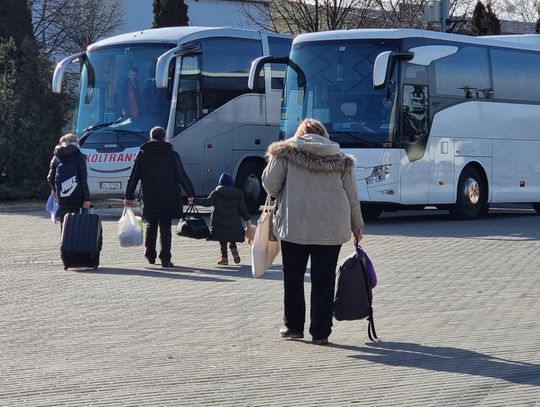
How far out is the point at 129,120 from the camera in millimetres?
23578

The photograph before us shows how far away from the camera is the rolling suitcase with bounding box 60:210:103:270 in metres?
15.2

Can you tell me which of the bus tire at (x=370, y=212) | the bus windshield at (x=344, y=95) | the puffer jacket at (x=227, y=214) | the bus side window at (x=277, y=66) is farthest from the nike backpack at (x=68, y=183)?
the bus side window at (x=277, y=66)

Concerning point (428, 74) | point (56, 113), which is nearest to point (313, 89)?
point (428, 74)

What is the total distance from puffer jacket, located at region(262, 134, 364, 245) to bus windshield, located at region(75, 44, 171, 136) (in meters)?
13.9

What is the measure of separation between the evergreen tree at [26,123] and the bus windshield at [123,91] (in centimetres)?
555

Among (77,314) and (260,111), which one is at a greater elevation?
(260,111)

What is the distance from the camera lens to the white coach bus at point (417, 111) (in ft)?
70.6

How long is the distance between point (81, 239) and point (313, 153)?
6.30m

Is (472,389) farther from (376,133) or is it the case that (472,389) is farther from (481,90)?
(481,90)

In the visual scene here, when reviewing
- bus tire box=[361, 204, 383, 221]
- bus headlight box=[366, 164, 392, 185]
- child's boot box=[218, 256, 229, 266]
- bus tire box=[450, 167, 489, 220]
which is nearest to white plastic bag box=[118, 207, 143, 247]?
child's boot box=[218, 256, 229, 266]

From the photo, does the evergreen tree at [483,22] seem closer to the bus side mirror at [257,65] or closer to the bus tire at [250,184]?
the bus tire at [250,184]

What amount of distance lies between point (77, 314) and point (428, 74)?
41.3 feet

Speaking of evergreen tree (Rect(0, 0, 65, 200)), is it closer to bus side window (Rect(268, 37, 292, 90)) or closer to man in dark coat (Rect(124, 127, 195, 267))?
bus side window (Rect(268, 37, 292, 90))

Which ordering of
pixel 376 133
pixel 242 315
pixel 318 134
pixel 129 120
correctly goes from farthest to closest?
pixel 129 120, pixel 376 133, pixel 242 315, pixel 318 134
